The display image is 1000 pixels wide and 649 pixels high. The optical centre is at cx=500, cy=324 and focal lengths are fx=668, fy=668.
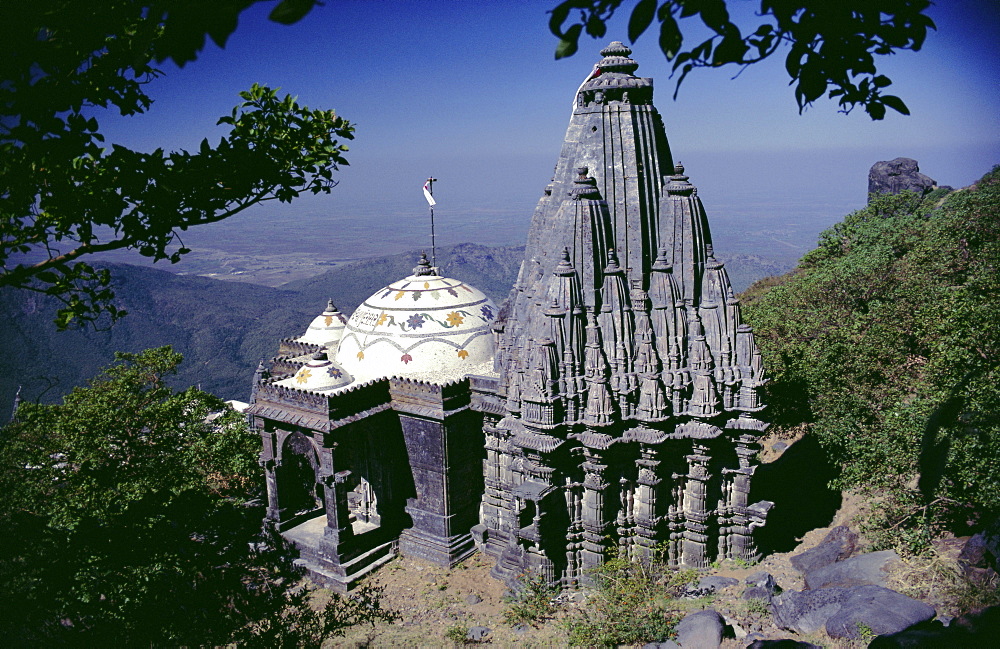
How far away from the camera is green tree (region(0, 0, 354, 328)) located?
19.6 ft

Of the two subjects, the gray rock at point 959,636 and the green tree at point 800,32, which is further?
the gray rock at point 959,636

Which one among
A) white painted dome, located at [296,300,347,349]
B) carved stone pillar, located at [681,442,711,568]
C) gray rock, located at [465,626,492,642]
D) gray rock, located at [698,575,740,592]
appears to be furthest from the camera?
white painted dome, located at [296,300,347,349]

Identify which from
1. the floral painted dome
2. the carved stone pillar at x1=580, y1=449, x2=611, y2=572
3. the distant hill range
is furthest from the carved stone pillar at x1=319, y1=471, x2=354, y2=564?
the distant hill range

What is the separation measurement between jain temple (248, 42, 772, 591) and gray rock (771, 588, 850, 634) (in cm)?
283

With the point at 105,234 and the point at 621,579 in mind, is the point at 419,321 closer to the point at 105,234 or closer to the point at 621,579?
the point at 621,579

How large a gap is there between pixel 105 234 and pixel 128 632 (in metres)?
5.17

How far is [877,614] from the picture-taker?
12727 mm

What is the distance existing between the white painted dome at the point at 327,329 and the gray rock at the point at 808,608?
56.6ft

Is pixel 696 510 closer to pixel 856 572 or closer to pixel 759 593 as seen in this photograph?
pixel 759 593

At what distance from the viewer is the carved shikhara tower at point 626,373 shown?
54.5 feet

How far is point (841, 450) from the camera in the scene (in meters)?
18.6

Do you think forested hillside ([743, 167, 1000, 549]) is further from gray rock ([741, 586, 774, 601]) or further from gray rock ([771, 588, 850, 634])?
gray rock ([741, 586, 774, 601])

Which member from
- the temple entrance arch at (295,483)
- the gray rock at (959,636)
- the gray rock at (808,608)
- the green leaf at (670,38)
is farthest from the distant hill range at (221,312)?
the green leaf at (670,38)

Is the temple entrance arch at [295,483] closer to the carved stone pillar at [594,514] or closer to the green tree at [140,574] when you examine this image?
the green tree at [140,574]
